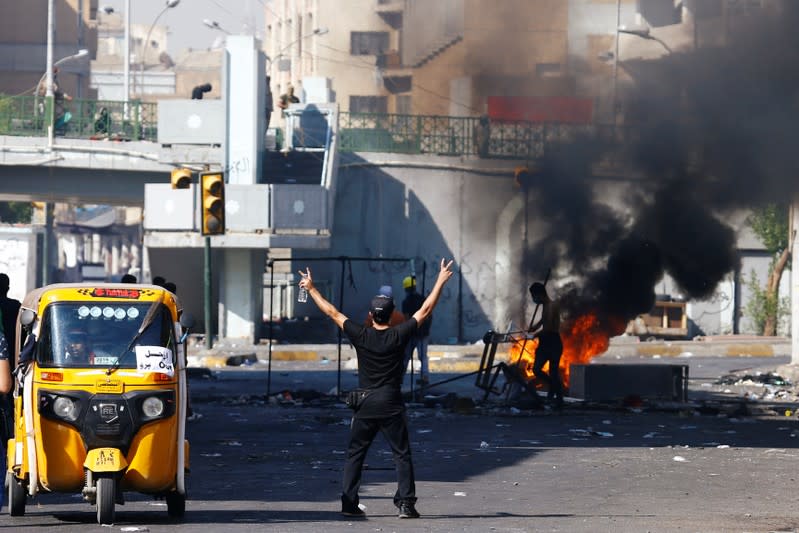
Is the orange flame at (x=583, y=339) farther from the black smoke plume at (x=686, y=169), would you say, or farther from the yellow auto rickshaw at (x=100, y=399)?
the yellow auto rickshaw at (x=100, y=399)

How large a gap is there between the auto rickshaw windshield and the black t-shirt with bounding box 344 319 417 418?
126 cm

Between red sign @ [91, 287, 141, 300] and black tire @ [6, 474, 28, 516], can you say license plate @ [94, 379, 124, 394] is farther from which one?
black tire @ [6, 474, 28, 516]

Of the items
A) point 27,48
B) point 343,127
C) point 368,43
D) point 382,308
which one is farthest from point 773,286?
point 27,48

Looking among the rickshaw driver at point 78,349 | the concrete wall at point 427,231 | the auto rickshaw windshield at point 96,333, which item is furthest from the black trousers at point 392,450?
the concrete wall at point 427,231

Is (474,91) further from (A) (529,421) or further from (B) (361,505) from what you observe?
(B) (361,505)

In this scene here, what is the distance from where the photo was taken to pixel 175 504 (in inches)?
402

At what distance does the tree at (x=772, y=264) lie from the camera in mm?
38844

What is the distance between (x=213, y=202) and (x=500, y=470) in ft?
40.2

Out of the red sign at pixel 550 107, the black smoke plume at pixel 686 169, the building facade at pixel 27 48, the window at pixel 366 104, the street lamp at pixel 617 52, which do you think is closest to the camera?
the black smoke plume at pixel 686 169

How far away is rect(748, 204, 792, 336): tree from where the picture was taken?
38.8 metres

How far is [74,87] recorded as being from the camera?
273 ft

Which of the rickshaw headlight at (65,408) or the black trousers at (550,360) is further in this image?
the black trousers at (550,360)

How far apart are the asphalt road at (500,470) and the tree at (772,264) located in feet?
58.7

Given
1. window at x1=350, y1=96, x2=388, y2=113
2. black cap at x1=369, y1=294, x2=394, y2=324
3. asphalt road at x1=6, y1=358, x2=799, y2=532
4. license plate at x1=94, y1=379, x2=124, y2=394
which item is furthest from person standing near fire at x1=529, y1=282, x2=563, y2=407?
window at x1=350, y1=96, x2=388, y2=113
